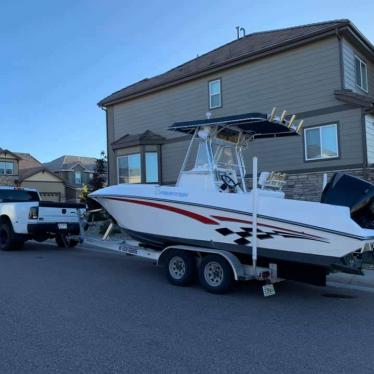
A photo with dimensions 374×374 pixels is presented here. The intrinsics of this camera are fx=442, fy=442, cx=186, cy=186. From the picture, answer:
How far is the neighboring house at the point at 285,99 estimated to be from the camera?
47.5 ft

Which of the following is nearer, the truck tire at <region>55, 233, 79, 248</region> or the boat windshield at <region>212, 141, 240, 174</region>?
the boat windshield at <region>212, 141, 240, 174</region>

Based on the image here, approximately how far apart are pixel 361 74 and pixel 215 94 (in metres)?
5.62

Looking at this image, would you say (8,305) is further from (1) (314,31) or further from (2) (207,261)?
(1) (314,31)

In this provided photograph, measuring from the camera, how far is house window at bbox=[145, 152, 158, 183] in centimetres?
2019

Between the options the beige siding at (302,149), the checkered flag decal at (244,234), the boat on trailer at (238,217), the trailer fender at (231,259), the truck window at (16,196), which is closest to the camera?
the boat on trailer at (238,217)

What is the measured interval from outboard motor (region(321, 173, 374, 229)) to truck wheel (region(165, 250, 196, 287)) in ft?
8.32

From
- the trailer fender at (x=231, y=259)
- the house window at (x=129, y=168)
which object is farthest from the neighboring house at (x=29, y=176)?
the trailer fender at (x=231, y=259)

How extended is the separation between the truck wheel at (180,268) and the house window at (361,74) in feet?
36.5

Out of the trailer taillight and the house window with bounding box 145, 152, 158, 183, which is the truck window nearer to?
the trailer taillight

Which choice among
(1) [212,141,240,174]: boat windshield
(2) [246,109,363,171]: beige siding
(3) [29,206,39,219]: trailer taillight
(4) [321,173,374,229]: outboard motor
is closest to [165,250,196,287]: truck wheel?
(1) [212,141,240,174]: boat windshield

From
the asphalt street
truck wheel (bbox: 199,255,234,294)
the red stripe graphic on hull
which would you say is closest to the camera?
the asphalt street

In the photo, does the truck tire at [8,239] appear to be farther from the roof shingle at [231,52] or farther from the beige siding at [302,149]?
the roof shingle at [231,52]

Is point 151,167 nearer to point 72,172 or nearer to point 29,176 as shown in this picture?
point 29,176

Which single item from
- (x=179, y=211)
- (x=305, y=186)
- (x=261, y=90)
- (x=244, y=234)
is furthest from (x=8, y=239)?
(x=261, y=90)
